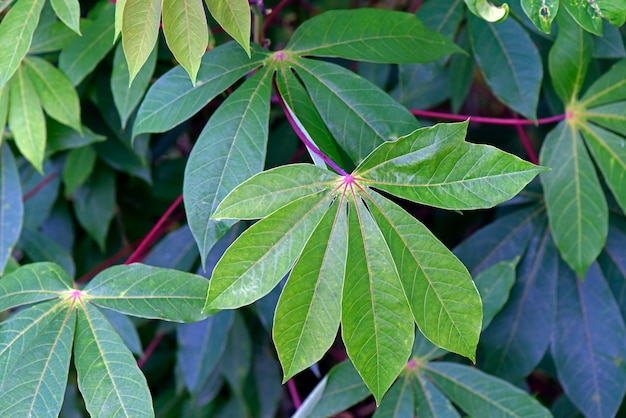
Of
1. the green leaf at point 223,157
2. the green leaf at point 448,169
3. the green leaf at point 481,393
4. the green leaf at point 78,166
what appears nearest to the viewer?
the green leaf at point 448,169

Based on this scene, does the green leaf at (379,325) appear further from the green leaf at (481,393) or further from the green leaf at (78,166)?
the green leaf at (78,166)

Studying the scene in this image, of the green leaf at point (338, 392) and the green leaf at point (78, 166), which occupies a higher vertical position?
the green leaf at point (78, 166)

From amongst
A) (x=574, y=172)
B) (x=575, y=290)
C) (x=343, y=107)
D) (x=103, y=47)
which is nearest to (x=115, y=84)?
(x=103, y=47)

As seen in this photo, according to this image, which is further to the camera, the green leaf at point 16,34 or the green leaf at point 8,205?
the green leaf at point 8,205

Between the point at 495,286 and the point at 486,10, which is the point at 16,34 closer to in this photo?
the point at 486,10

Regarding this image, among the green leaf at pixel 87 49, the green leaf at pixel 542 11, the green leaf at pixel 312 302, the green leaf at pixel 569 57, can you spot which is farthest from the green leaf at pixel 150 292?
the green leaf at pixel 569 57

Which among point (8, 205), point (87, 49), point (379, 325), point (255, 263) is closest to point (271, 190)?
point (255, 263)

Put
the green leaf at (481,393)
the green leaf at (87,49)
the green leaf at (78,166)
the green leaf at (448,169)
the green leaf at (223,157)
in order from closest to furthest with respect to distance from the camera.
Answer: the green leaf at (448,169) → the green leaf at (223,157) → the green leaf at (481,393) → the green leaf at (87,49) → the green leaf at (78,166)

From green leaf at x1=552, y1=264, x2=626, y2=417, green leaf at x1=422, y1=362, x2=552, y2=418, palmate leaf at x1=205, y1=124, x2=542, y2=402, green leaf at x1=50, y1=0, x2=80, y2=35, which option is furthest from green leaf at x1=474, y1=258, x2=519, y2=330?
green leaf at x1=50, y1=0, x2=80, y2=35
